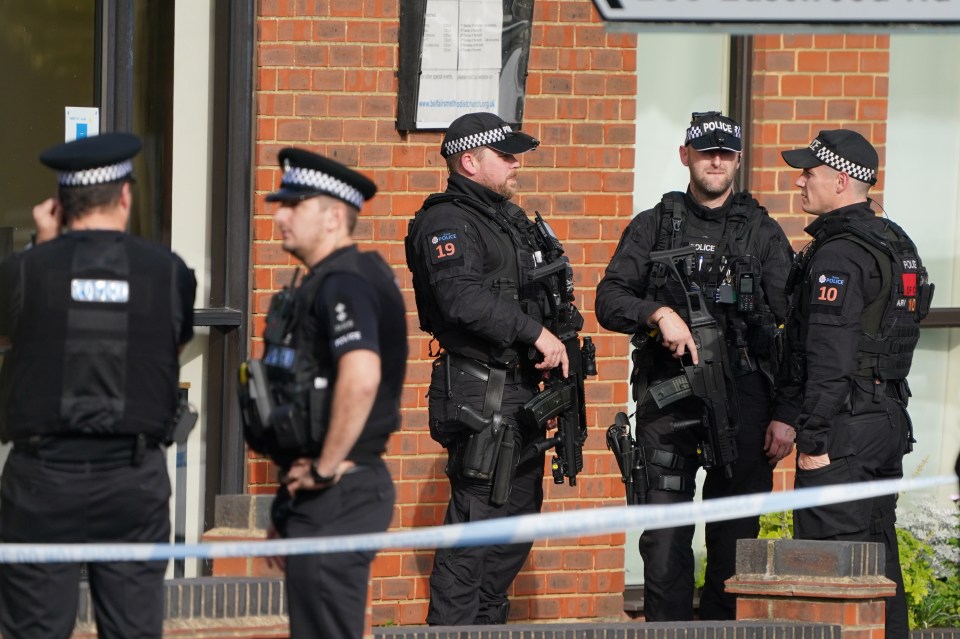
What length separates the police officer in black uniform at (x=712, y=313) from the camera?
6.15m

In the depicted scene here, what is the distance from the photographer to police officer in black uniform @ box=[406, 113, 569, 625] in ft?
18.9

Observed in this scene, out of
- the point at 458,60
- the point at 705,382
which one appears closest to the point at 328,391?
the point at 705,382

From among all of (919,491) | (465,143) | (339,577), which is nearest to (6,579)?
(339,577)

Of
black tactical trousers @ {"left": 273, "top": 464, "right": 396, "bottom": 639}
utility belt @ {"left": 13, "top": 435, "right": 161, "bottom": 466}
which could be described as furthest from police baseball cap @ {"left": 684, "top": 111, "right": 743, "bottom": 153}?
utility belt @ {"left": 13, "top": 435, "right": 161, "bottom": 466}

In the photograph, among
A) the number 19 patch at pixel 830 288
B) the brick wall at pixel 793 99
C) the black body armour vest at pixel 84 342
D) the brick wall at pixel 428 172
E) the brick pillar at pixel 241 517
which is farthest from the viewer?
the brick wall at pixel 793 99

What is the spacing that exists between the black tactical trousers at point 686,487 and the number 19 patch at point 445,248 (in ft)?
3.69

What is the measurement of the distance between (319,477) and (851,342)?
2.53m

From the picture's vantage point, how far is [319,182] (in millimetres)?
4191

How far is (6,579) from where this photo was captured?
4.16 m

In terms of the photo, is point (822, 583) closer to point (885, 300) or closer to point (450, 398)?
point (885, 300)

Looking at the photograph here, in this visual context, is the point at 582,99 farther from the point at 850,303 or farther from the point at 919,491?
the point at 919,491

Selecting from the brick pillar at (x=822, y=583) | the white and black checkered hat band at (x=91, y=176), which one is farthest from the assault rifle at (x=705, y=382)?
the white and black checkered hat band at (x=91, y=176)

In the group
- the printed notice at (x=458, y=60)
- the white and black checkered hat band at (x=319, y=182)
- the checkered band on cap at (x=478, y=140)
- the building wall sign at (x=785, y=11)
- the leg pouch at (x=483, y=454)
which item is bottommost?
the leg pouch at (x=483, y=454)

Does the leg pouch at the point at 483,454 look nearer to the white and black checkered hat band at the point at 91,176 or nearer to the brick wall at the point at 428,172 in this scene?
the brick wall at the point at 428,172
